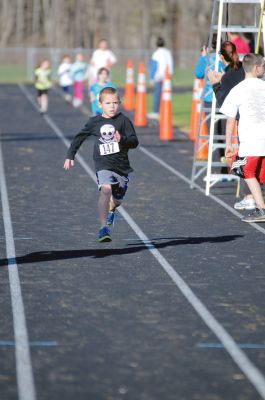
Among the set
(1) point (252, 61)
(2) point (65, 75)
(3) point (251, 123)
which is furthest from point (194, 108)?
(2) point (65, 75)

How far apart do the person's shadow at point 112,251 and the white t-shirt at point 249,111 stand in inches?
59.2

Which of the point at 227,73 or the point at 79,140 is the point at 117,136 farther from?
the point at 227,73

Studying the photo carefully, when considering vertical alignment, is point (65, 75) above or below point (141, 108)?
below

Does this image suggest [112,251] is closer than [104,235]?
Yes

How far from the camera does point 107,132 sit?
11.5m

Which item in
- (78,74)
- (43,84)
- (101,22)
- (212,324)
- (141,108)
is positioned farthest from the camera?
(101,22)

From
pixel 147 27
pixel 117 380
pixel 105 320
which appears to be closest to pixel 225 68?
pixel 105 320

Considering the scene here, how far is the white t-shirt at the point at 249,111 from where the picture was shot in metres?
13.4

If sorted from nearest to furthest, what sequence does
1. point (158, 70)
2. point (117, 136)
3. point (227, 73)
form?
1. point (117, 136)
2. point (227, 73)
3. point (158, 70)

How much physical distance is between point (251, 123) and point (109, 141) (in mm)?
2513

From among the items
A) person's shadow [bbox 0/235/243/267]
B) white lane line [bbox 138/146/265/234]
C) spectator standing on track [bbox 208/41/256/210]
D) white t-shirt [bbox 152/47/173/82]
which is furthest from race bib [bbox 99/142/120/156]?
white t-shirt [bbox 152/47/173/82]

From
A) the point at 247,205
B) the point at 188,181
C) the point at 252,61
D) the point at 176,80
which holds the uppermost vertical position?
the point at 252,61

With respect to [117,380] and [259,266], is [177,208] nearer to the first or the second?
[259,266]

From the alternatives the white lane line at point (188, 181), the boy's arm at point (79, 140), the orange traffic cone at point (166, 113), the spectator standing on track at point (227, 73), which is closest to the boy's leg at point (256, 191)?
the white lane line at point (188, 181)
